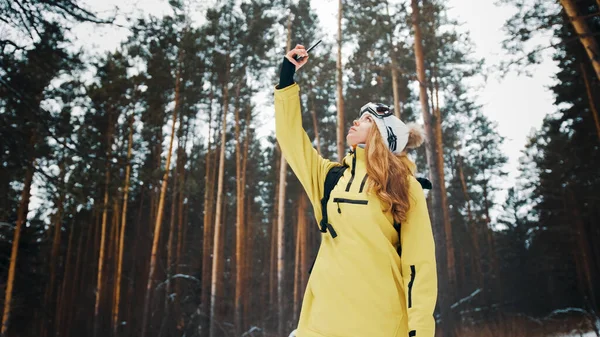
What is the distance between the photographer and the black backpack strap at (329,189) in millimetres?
1911

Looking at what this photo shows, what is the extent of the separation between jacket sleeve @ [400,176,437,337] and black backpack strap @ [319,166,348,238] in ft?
1.16

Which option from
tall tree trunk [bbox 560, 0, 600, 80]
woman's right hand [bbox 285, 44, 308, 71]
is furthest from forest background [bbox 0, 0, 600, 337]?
woman's right hand [bbox 285, 44, 308, 71]

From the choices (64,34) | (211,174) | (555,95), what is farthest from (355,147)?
(211,174)

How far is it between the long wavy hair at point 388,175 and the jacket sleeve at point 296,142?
30cm

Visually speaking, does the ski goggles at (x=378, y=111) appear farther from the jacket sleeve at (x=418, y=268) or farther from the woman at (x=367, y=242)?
the jacket sleeve at (x=418, y=268)

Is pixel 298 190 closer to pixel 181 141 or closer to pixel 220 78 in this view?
pixel 181 141

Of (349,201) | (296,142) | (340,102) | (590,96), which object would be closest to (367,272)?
(349,201)

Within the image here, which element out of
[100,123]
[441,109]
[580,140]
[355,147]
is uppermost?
[441,109]

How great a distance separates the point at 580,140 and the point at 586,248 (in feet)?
16.4

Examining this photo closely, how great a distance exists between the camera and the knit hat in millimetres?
2125

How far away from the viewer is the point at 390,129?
2148 mm

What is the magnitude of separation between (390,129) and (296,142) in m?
0.54

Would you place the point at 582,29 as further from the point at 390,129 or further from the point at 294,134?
the point at 294,134

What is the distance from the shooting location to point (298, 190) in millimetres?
25266
